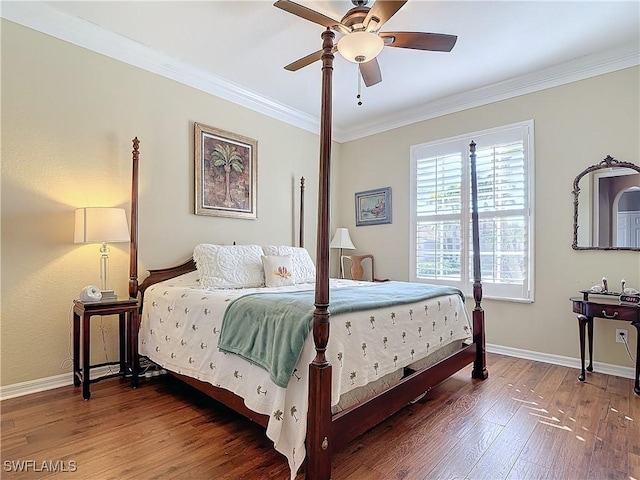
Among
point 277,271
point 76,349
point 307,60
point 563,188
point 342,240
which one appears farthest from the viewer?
point 342,240

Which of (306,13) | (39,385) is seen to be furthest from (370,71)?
(39,385)

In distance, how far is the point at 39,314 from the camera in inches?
103

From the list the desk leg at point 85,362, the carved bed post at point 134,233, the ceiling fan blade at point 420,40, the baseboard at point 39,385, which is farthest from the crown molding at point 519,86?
the baseboard at point 39,385

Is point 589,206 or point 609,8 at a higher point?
point 609,8

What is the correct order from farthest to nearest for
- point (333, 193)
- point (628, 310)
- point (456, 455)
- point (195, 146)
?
point (333, 193) < point (195, 146) < point (628, 310) < point (456, 455)

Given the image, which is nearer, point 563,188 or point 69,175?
point 69,175

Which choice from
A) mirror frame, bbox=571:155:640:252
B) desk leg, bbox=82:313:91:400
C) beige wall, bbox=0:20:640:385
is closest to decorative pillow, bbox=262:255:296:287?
beige wall, bbox=0:20:640:385

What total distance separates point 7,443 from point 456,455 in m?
2.37

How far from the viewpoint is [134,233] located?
118 inches

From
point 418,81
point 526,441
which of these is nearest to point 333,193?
point 418,81

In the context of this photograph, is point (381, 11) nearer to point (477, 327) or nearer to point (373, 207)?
point (477, 327)

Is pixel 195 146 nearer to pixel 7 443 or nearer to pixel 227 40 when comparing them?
pixel 227 40

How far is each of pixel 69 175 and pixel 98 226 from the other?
22.0 inches

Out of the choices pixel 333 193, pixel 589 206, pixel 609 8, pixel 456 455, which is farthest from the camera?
pixel 333 193
